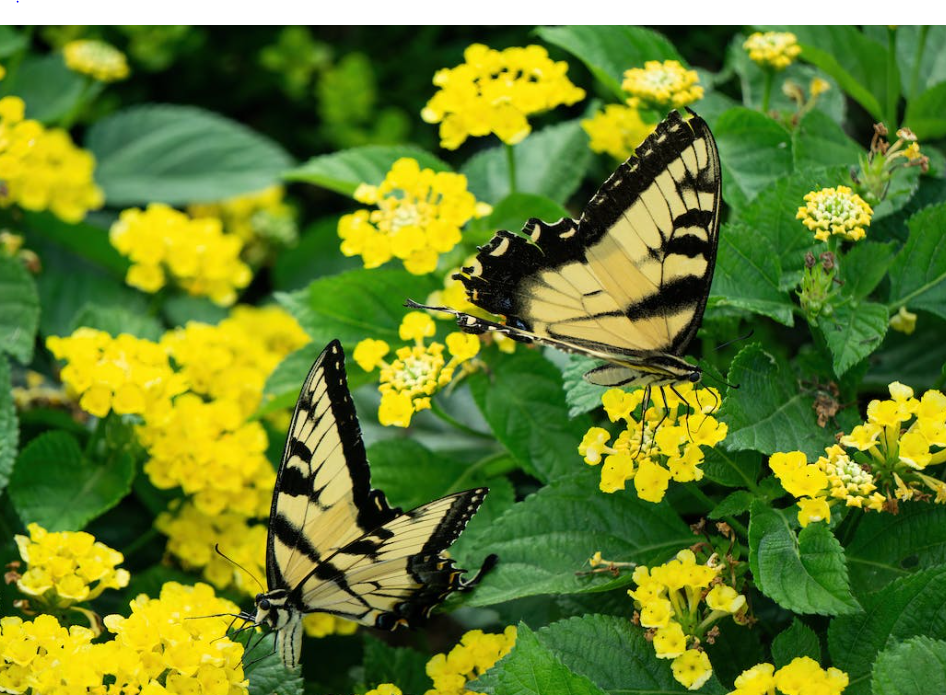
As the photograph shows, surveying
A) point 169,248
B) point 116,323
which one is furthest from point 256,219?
point 116,323

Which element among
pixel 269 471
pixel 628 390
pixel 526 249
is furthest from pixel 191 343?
pixel 628 390

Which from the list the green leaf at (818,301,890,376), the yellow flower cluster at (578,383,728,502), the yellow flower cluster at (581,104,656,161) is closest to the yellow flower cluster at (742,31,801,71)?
the yellow flower cluster at (581,104,656,161)

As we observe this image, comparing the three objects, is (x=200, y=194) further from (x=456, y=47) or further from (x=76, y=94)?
(x=456, y=47)

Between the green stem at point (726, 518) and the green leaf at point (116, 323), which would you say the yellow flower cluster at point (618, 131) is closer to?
the green stem at point (726, 518)

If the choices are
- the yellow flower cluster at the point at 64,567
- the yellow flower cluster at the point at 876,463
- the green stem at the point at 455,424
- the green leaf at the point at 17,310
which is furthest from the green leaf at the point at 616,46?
the yellow flower cluster at the point at 64,567

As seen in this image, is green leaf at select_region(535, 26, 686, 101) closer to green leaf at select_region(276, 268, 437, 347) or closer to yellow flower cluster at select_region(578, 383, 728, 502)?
green leaf at select_region(276, 268, 437, 347)
